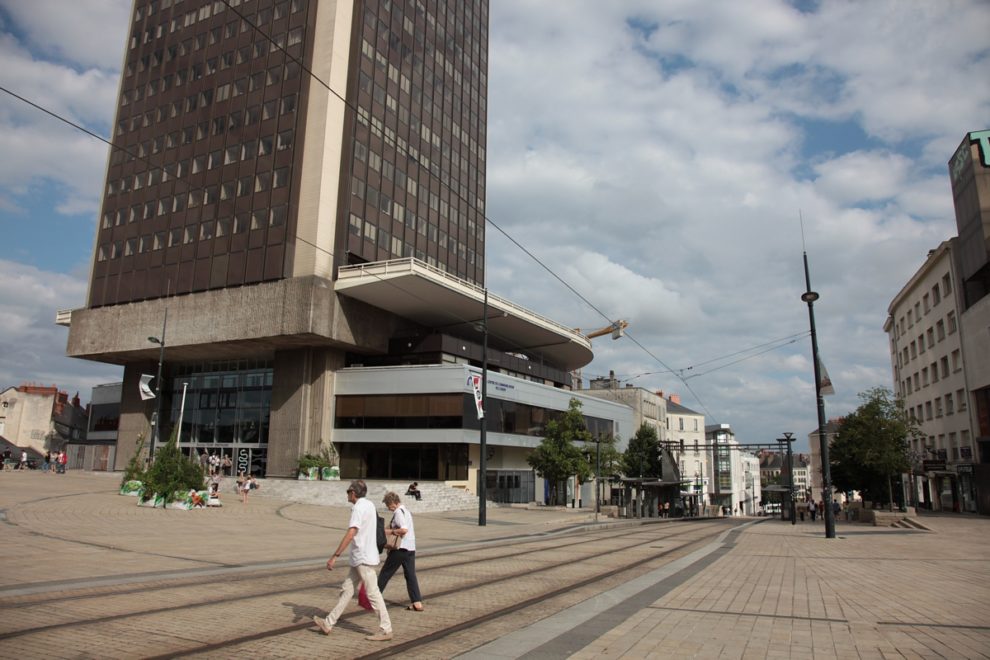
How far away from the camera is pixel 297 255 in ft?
145

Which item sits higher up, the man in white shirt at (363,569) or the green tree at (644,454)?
the green tree at (644,454)

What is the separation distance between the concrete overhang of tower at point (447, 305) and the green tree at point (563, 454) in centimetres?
831

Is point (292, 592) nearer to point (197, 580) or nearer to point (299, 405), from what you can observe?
point (197, 580)

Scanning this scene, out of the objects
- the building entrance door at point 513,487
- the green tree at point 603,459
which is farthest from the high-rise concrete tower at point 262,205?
the green tree at point 603,459

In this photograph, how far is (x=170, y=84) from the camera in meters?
54.0

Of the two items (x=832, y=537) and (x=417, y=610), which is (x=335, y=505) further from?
(x=417, y=610)

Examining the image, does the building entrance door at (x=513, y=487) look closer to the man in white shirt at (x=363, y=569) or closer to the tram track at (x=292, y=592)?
the tram track at (x=292, y=592)

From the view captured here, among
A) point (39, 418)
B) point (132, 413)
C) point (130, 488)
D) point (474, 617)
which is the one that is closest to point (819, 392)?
point (474, 617)

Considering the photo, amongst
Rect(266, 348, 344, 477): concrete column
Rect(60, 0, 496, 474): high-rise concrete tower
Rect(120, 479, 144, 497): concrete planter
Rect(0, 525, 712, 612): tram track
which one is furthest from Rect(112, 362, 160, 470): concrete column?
Rect(0, 525, 712, 612): tram track

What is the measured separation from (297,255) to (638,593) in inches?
1512

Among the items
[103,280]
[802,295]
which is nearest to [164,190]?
[103,280]

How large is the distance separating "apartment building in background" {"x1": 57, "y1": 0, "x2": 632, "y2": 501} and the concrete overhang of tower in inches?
8.3

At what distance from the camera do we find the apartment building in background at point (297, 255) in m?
44.7

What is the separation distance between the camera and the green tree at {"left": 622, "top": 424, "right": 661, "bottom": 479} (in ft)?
221
